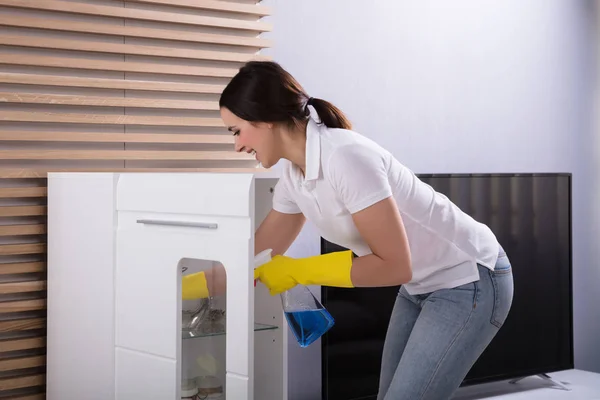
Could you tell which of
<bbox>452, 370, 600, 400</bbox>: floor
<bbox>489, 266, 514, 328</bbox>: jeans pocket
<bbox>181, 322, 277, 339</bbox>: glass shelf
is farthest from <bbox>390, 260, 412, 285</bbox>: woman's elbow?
<bbox>452, 370, 600, 400</bbox>: floor

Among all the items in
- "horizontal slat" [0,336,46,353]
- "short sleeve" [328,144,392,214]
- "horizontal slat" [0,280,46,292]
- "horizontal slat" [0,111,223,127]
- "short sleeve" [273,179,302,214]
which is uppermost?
"horizontal slat" [0,111,223,127]

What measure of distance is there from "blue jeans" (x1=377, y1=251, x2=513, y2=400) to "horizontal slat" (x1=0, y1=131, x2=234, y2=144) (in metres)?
1.13

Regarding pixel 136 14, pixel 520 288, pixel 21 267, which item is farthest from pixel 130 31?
pixel 520 288

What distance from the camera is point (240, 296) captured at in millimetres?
1788

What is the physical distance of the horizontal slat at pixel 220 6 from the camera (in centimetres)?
274

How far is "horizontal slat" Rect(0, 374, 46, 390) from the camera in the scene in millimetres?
2453

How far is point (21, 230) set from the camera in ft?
8.08

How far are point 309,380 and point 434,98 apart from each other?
134 centimetres

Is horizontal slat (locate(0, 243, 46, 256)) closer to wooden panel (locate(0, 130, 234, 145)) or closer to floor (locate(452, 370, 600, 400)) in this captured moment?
wooden panel (locate(0, 130, 234, 145))

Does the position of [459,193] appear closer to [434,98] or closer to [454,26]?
[434,98]

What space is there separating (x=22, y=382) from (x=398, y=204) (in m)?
1.36

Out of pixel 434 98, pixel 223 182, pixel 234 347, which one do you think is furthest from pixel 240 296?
pixel 434 98

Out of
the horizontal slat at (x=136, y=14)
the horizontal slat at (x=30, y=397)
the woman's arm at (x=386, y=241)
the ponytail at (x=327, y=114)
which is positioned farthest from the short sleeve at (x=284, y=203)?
the horizontal slat at (x=30, y=397)

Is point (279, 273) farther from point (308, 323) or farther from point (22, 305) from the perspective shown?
point (22, 305)
